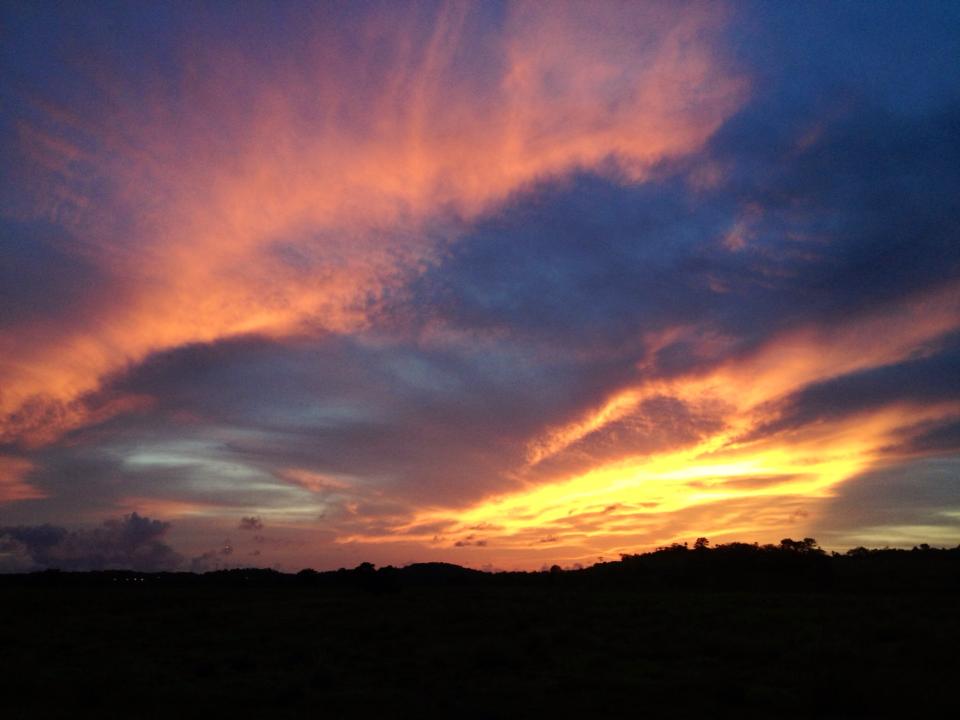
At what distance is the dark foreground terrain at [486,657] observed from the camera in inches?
707

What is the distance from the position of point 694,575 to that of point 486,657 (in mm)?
57318

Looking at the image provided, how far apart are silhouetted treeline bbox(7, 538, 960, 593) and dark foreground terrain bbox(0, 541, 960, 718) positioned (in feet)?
48.3

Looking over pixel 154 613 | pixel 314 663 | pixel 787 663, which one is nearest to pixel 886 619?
pixel 787 663

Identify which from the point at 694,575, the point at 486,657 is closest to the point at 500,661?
the point at 486,657

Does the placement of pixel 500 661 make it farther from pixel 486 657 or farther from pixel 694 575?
pixel 694 575

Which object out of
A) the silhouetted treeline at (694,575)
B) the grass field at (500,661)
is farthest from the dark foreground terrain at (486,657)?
the silhouetted treeline at (694,575)

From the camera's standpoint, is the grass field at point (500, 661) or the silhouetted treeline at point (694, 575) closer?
the grass field at point (500, 661)

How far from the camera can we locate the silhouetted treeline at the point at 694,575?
65.9m

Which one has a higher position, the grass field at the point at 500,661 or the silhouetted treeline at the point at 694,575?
the silhouetted treeline at the point at 694,575

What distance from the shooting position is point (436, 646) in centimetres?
2822

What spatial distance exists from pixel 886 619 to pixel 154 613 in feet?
132

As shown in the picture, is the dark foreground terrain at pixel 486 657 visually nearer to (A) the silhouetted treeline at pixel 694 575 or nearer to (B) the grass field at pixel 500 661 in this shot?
(B) the grass field at pixel 500 661

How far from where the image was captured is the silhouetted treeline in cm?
6588

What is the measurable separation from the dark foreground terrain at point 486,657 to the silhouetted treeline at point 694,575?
48.3ft
